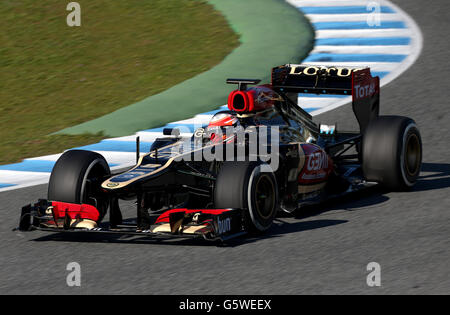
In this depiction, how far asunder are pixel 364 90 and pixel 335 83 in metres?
0.34

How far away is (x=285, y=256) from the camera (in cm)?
679

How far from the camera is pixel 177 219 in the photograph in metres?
7.15

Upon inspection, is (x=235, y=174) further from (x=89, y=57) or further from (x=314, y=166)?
(x=89, y=57)

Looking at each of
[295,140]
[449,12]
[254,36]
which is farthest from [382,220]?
[449,12]

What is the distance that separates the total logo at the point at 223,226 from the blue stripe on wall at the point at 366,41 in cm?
855

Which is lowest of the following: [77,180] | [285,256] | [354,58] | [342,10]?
[285,256]

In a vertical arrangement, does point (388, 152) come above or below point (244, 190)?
above

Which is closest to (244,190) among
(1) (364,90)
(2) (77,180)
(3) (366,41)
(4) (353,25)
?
(2) (77,180)

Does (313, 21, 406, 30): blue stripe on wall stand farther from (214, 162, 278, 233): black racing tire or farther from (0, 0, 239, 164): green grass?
(214, 162, 278, 233): black racing tire

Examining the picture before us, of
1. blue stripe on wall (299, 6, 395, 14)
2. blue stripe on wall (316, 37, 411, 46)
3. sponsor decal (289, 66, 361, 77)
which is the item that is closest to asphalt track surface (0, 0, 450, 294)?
sponsor decal (289, 66, 361, 77)

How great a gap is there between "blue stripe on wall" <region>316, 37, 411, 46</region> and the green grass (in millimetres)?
1751

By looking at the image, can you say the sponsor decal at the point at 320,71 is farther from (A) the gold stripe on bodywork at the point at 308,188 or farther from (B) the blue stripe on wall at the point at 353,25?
(B) the blue stripe on wall at the point at 353,25

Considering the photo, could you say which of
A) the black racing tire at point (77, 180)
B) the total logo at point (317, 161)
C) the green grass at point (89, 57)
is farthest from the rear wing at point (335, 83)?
the green grass at point (89, 57)

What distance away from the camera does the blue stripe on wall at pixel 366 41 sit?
1511 centimetres
